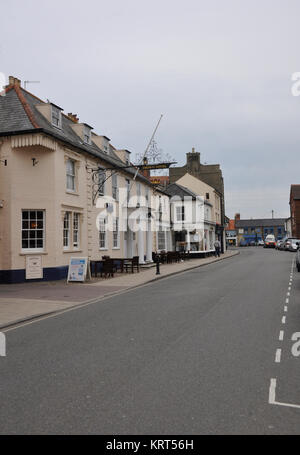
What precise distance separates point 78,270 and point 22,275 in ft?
8.65

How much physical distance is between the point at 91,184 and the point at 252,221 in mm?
117481

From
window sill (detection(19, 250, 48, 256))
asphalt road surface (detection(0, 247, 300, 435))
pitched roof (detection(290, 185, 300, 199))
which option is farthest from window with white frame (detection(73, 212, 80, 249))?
pitched roof (detection(290, 185, 300, 199))

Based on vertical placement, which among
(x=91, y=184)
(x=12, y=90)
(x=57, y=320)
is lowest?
(x=57, y=320)

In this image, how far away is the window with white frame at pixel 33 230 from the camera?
19.5 m

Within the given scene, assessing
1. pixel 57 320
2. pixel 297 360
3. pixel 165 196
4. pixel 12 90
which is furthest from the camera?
pixel 165 196

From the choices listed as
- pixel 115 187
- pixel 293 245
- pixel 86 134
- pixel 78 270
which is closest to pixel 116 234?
pixel 115 187

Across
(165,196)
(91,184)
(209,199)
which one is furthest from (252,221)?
(91,184)

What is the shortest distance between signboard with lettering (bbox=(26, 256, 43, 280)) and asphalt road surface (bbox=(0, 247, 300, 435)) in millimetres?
8721

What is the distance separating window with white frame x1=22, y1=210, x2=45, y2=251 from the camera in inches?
766

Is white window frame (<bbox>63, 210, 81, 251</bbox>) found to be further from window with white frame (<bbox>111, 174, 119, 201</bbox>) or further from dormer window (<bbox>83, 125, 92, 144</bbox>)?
window with white frame (<bbox>111, 174, 119, 201</bbox>)

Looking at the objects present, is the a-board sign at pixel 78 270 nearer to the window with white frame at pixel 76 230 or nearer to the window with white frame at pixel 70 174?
the window with white frame at pixel 76 230

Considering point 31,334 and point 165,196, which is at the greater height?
point 165,196
